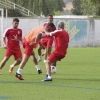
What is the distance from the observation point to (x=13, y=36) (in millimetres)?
16562

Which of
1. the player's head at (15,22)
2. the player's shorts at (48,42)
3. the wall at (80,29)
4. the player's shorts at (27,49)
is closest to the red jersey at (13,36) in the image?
the player's head at (15,22)

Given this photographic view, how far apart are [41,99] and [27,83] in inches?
123

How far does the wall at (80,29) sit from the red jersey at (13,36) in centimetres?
2608

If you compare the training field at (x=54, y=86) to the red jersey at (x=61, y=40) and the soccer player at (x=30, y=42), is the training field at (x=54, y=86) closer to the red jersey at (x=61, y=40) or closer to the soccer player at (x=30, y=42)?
the soccer player at (x=30, y=42)

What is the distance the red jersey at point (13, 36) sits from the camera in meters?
16.4

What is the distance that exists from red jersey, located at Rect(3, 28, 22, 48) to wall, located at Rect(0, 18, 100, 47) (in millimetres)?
26076

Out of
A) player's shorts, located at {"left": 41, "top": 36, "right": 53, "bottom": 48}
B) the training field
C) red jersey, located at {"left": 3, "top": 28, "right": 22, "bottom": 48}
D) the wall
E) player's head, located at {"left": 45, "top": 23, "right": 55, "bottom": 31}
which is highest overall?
player's head, located at {"left": 45, "top": 23, "right": 55, "bottom": 31}

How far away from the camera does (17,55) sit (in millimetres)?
16781

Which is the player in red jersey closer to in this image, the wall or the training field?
the training field

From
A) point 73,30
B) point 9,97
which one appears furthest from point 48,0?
point 9,97

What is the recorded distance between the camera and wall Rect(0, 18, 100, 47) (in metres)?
42.8

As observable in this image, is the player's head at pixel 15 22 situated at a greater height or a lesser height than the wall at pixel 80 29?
greater

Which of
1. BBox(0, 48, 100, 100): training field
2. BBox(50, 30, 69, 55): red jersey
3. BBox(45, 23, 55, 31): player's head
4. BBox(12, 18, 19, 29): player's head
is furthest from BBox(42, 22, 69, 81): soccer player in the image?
BBox(12, 18, 19, 29): player's head

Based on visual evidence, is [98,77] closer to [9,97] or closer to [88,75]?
[88,75]
